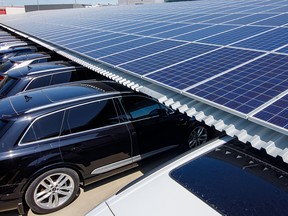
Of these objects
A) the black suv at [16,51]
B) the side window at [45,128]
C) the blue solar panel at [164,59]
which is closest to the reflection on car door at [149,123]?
the blue solar panel at [164,59]

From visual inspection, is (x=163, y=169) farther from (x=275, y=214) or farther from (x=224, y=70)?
(x=224, y=70)

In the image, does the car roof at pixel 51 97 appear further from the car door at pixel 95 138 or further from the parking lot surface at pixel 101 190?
the parking lot surface at pixel 101 190

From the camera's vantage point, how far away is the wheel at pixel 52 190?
4297mm

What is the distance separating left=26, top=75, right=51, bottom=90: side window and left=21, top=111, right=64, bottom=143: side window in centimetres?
291

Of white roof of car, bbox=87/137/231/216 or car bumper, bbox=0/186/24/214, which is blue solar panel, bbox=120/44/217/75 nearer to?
white roof of car, bbox=87/137/231/216

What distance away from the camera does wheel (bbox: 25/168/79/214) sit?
4.30 meters

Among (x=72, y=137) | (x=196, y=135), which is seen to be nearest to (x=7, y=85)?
(x=72, y=137)

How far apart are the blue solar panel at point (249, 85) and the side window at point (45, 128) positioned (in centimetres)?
226

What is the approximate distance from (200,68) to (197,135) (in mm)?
2056

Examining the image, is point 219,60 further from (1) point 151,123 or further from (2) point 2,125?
(2) point 2,125

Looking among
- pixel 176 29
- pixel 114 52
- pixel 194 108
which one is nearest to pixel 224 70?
pixel 194 108

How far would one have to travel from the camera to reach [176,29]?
8.73 meters

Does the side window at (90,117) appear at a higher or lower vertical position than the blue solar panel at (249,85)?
lower

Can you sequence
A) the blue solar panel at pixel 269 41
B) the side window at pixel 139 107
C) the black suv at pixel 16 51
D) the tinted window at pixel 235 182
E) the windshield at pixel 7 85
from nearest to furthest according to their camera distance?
the tinted window at pixel 235 182 < the blue solar panel at pixel 269 41 < the side window at pixel 139 107 < the windshield at pixel 7 85 < the black suv at pixel 16 51
